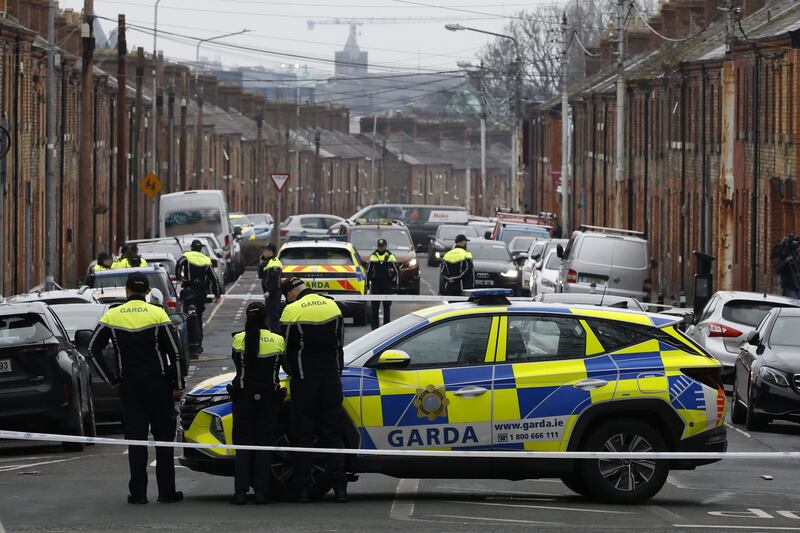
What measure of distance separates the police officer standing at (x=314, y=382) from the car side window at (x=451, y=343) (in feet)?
1.73

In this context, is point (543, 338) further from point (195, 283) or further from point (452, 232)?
point (452, 232)

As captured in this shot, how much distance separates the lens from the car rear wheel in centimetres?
1246

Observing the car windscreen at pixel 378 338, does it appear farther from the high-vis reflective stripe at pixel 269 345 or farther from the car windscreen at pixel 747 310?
the car windscreen at pixel 747 310

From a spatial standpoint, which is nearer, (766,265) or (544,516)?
(544,516)

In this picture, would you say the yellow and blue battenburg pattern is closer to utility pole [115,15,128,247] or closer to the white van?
utility pole [115,15,128,247]

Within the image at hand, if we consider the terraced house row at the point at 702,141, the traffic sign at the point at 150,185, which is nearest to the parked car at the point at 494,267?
the terraced house row at the point at 702,141

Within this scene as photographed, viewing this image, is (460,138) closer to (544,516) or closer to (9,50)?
(9,50)

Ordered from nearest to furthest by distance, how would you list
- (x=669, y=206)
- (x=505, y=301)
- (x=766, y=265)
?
(x=505, y=301) < (x=766, y=265) < (x=669, y=206)

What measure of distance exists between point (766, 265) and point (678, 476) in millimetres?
25403

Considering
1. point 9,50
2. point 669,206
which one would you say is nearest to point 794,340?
point 9,50

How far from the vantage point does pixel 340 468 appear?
40.6 feet

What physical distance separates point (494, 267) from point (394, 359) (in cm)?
3107

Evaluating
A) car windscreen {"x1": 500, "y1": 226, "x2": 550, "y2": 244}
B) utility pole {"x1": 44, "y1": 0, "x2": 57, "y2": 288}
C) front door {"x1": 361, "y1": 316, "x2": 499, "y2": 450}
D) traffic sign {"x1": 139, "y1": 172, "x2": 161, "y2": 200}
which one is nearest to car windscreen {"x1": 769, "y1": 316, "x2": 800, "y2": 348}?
front door {"x1": 361, "y1": 316, "x2": 499, "y2": 450}

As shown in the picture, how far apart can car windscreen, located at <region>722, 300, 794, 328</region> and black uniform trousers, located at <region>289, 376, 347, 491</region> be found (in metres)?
12.4
